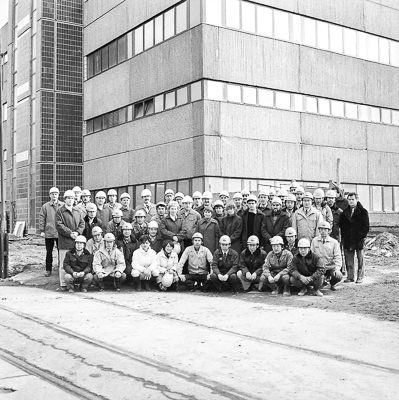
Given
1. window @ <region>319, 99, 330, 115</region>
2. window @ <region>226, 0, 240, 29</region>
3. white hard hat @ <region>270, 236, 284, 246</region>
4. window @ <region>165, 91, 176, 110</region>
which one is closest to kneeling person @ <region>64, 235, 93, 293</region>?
white hard hat @ <region>270, 236, 284, 246</region>

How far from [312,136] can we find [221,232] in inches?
621

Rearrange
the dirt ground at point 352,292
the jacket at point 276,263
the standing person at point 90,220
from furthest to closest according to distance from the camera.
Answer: the standing person at point 90,220 → the jacket at point 276,263 → the dirt ground at point 352,292

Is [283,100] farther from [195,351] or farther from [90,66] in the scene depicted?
[195,351]

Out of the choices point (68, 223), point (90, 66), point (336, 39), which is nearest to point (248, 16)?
point (336, 39)

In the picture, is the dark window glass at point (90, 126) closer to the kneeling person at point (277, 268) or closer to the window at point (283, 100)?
the window at point (283, 100)

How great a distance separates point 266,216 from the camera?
1313 cm

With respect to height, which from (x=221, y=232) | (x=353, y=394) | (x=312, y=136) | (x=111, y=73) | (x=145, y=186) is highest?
(x=111, y=73)

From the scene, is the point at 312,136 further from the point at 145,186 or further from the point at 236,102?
the point at 145,186

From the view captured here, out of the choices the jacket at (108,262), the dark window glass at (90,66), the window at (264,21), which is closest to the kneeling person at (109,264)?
the jacket at (108,262)

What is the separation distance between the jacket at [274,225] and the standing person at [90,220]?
12.1ft

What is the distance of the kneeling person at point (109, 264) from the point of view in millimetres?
13023

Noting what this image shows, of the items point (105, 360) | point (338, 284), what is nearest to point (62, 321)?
point (105, 360)

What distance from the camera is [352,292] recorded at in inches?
482

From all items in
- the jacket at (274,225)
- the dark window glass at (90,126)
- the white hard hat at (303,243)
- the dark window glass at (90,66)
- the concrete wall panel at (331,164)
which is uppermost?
the dark window glass at (90,66)
